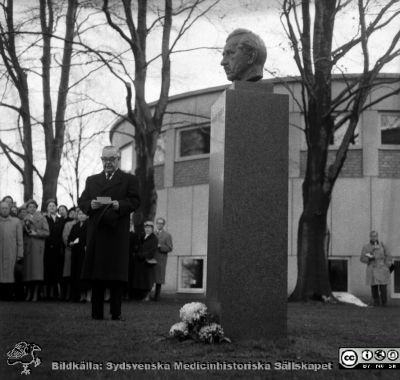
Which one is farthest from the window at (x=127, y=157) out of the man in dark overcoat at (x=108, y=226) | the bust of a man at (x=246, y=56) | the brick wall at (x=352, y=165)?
the bust of a man at (x=246, y=56)

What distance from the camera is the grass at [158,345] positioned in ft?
18.2

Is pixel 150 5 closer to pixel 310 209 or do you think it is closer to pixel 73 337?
pixel 310 209

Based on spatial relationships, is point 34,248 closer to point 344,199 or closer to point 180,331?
point 180,331

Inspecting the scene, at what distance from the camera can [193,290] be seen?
25844 mm

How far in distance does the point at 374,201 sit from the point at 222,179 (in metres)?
17.6

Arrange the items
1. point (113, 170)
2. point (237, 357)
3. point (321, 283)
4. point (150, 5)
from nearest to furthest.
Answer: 1. point (237, 357)
2. point (113, 170)
3. point (321, 283)
4. point (150, 5)

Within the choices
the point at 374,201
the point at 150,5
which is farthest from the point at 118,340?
the point at 374,201

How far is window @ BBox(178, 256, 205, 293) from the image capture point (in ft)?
85.0

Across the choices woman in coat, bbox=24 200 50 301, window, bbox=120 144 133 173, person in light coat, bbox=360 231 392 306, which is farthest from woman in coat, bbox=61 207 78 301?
window, bbox=120 144 133 173

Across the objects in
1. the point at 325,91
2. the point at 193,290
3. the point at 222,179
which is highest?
the point at 325,91

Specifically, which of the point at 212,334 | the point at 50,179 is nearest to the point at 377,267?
the point at 50,179

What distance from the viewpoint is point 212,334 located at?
6.98 meters

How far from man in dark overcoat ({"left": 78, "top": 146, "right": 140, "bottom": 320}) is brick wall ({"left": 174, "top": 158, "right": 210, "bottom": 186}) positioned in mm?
16554

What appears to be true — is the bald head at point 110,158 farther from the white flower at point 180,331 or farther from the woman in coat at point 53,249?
the woman in coat at point 53,249
